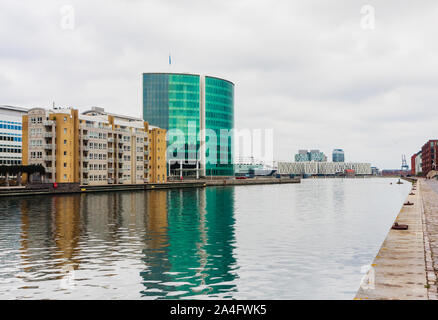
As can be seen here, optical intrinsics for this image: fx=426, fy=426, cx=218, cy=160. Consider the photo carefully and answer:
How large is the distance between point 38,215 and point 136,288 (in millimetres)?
43548

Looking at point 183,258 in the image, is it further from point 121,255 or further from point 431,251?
point 431,251

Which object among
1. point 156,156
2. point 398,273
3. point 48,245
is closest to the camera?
point 398,273

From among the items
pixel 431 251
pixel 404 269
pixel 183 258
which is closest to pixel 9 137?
pixel 183 258

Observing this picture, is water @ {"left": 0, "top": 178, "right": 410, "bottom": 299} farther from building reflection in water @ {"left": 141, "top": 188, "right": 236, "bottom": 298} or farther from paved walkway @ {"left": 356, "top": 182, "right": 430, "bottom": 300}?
paved walkway @ {"left": 356, "top": 182, "right": 430, "bottom": 300}

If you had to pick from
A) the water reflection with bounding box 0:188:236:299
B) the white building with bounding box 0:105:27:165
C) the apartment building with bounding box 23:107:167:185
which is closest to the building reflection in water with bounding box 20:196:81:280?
the water reflection with bounding box 0:188:236:299

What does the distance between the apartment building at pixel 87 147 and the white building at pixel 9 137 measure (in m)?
35.3

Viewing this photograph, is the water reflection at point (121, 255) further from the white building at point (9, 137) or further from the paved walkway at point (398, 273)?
the white building at point (9, 137)

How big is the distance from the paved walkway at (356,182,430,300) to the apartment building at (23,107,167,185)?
109m

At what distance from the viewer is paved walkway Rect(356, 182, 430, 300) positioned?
50.8 feet

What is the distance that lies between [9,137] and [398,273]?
174799 mm

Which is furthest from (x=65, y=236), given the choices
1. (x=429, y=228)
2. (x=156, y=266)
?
(x=429, y=228)

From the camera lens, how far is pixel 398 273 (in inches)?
737

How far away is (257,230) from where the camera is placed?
45125mm
